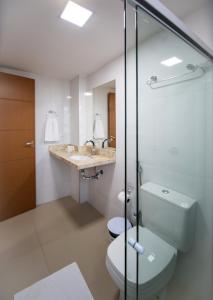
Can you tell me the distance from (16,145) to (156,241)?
2.31 meters

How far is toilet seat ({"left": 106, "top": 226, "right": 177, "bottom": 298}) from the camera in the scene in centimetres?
100

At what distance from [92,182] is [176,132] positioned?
6.20 ft

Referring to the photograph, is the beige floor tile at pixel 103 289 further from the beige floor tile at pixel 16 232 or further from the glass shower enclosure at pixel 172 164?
the beige floor tile at pixel 16 232

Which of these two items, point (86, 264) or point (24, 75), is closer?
point (86, 264)

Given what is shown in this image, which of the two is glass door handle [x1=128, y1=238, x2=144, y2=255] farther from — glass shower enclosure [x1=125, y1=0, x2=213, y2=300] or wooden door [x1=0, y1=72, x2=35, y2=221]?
wooden door [x1=0, y1=72, x2=35, y2=221]

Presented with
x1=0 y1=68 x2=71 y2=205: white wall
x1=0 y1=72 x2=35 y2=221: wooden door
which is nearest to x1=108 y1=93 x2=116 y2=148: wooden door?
x1=0 y1=68 x2=71 y2=205: white wall

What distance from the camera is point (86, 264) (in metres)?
1.69

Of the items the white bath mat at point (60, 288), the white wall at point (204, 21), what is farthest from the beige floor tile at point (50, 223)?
the white wall at point (204, 21)

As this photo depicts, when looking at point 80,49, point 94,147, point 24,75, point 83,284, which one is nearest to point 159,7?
point 80,49

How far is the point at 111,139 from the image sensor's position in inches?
94.2

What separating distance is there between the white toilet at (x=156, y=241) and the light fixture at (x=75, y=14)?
61.0 inches

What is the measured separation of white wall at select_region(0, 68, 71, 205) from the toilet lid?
202 centimetres

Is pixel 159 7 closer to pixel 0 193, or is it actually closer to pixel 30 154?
pixel 30 154

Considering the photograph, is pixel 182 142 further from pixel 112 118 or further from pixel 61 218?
pixel 61 218
